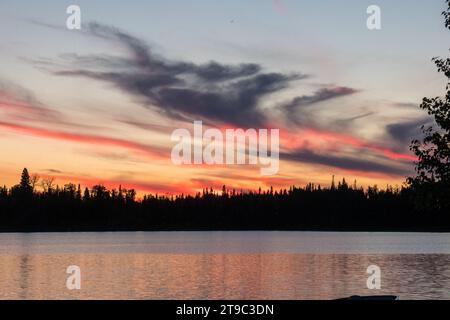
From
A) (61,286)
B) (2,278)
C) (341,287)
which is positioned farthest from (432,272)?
(2,278)

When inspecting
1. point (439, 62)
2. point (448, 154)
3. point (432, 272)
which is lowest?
point (432, 272)

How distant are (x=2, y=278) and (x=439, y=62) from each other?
86347mm

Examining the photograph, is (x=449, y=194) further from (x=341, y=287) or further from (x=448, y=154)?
(x=341, y=287)
